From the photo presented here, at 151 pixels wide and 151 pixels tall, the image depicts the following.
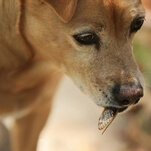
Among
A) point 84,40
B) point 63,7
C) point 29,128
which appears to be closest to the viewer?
point 63,7

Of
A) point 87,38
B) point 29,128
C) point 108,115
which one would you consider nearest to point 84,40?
point 87,38

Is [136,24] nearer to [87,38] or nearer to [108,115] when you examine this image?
[87,38]

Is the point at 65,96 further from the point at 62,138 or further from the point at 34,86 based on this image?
the point at 34,86

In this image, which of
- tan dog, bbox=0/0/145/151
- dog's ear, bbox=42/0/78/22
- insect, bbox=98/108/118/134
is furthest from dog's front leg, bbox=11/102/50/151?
dog's ear, bbox=42/0/78/22

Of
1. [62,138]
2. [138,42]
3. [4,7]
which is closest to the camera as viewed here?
[4,7]

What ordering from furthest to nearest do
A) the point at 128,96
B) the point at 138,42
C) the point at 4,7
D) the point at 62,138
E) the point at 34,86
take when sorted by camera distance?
the point at 138,42 → the point at 62,138 → the point at 34,86 → the point at 4,7 → the point at 128,96

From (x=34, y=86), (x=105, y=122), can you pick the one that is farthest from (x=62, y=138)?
(x=105, y=122)

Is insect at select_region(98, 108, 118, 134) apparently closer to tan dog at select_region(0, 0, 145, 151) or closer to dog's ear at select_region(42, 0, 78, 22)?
tan dog at select_region(0, 0, 145, 151)
